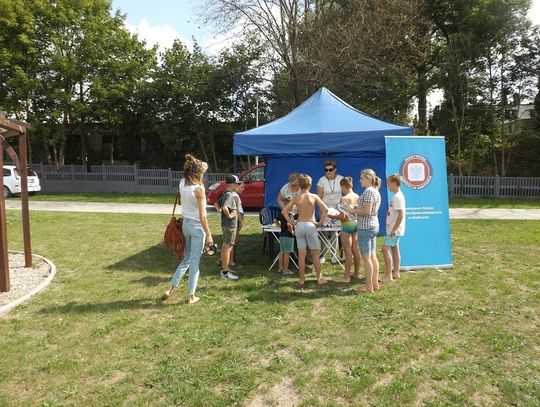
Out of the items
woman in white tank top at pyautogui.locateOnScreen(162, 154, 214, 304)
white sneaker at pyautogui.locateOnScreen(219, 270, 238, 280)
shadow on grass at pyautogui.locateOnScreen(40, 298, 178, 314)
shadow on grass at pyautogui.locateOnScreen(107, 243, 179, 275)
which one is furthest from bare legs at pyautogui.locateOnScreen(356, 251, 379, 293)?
shadow on grass at pyautogui.locateOnScreen(107, 243, 179, 275)

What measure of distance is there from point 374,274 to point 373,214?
805mm

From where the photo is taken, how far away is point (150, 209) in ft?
48.2

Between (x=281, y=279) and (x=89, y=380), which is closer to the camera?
(x=89, y=380)

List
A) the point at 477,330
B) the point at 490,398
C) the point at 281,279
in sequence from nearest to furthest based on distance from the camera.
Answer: the point at 490,398 → the point at 477,330 → the point at 281,279

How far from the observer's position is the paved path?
12884 millimetres

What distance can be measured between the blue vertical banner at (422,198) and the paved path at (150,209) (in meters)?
6.48

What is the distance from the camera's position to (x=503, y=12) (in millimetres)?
18781

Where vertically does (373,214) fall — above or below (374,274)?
above

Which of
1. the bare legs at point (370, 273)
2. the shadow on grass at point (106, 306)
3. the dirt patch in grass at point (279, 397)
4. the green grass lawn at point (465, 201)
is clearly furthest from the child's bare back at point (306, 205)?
the green grass lawn at point (465, 201)

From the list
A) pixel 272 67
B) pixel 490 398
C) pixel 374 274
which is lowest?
pixel 490 398

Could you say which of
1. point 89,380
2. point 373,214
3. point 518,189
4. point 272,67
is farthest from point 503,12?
point 89,380

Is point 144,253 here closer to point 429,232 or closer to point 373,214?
point 373,214

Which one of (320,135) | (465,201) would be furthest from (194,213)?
(465,201)

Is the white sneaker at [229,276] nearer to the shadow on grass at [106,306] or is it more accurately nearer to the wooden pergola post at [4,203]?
the shadow on grass at [106,306]
